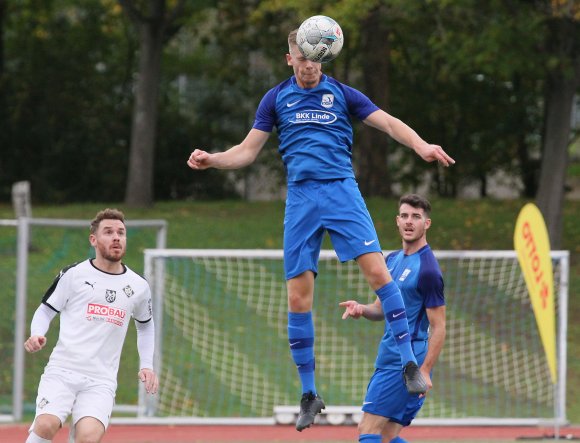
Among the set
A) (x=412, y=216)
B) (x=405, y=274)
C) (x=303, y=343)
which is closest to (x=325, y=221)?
(x=303, y=343)

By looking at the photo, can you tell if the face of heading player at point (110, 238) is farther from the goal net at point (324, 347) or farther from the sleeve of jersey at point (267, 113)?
the goal net at point (324, 347)

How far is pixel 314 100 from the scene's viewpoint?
7707 millimetres

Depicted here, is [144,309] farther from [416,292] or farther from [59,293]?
[416,292]

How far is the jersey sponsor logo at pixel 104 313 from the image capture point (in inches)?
318

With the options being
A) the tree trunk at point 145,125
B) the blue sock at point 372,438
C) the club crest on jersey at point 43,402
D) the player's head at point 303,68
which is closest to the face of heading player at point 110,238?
the club crest on jersey at point 43,402

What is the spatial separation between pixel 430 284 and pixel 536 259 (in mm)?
4124

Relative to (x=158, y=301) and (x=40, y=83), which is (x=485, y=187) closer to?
(x=40, y=83)

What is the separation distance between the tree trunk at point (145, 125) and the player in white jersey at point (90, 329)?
57.7 ft

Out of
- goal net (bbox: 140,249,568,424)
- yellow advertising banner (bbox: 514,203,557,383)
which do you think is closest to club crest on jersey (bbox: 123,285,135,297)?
yellow advertising banner (bbox: 514,203,557,383)

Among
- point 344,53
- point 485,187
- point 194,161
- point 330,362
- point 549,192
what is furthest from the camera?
point 485,187

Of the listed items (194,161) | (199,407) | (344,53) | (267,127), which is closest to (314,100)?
(267,127)

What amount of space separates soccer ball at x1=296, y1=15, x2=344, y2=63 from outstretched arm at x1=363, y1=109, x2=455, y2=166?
1.66 ft

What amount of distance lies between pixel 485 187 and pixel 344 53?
5108 mm

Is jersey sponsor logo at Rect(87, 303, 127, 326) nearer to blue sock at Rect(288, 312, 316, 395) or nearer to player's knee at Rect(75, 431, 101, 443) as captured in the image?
player's knee at Rect(75, 431, 101, 443)
